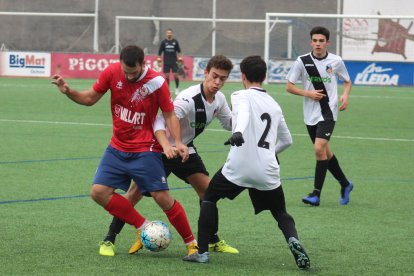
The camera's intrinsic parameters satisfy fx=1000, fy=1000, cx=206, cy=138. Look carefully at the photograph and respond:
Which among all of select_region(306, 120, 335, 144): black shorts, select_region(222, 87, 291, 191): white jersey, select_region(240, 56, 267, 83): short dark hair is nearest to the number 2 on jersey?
select_region(222, 87, 291, 191): white jersey

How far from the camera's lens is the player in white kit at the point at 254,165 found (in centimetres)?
731

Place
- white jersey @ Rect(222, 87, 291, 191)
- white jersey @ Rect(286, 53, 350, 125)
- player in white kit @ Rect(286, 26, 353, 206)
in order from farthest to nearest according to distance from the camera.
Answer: white jersey @ Rect(286, 53, 350, 125), player in white kit @ Rect(286, 26, 353, 206), white jersey @ Rect(222, 87, 291, 191)

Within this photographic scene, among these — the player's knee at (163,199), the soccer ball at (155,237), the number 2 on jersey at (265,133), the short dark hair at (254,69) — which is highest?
the short dark hair at (254,69)

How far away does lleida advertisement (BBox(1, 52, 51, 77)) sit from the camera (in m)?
39.1

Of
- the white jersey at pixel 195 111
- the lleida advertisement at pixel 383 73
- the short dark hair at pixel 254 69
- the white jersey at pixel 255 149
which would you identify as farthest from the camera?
the lleida advertisement at pixel 383 73

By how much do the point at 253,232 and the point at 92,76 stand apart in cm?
3071

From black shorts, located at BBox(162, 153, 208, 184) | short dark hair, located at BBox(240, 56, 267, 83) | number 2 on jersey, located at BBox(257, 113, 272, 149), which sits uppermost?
short dark hair, located at BBox(240, 56, 267, 83)

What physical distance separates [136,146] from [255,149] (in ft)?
3.13

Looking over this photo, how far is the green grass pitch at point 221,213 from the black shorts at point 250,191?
17.5 inches

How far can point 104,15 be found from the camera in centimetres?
4881

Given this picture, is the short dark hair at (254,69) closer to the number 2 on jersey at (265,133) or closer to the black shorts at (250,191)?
the number 2 on jersey at (265,133)

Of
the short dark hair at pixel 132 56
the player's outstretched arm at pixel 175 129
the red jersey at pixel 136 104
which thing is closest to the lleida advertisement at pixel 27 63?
the red jersey at pixel 136 104

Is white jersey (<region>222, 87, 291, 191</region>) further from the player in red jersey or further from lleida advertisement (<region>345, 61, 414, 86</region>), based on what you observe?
lleida advertisement (<region>345, 61, 414, 86</region>)

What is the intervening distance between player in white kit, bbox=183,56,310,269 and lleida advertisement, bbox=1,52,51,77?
3232 cm
